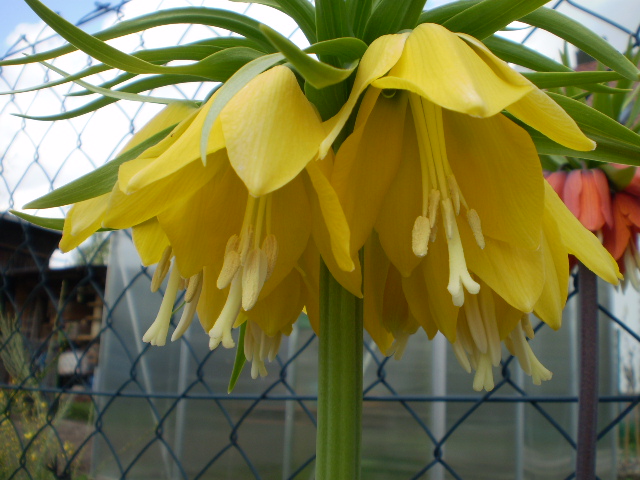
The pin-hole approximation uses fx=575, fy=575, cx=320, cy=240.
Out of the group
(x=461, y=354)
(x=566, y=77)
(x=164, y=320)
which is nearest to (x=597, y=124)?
(x=566, y=77)

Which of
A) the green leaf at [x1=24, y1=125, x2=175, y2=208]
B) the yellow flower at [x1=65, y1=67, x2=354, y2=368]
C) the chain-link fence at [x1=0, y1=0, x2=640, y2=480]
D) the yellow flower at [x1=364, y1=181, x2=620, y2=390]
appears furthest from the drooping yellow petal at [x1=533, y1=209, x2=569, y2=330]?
the chain-link fence at [x1=0, y1=0, x2=640, y2=480]

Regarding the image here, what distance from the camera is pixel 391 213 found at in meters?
0.30

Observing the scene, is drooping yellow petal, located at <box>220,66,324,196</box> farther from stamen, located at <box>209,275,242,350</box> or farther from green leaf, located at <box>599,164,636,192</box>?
green leaf, located at <box>599,164,636,192</box>

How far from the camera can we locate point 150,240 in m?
0.33

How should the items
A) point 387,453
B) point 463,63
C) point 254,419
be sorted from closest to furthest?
point 463,63 → point 387,453 → point 254,419

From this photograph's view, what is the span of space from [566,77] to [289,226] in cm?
15

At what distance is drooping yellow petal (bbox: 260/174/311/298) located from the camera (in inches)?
11.7

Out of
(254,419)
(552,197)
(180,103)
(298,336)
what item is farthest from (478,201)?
(254,419)

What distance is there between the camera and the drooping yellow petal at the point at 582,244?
28 cm

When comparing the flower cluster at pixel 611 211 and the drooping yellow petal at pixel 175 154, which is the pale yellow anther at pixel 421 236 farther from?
the flower cluster at pixel 611 211

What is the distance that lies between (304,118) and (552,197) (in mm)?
133

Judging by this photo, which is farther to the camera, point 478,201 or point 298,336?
point 298,336

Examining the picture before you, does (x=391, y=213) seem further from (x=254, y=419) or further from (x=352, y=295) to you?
(x=254, y=419)

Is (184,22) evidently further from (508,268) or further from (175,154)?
(508,268)
